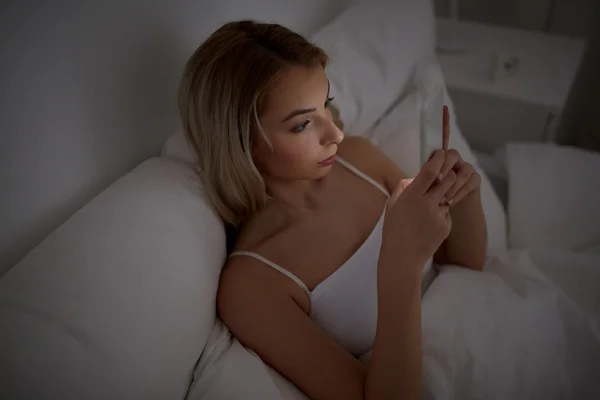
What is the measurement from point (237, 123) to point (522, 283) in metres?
0.58

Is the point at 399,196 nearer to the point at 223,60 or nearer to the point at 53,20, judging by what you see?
the point at 223,60

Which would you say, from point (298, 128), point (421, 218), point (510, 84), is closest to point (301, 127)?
point (298, 128)

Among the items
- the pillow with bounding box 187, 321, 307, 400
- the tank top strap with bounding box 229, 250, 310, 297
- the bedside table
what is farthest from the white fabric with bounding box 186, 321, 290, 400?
the bedside table

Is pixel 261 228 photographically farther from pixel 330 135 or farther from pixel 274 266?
pixel 330 135

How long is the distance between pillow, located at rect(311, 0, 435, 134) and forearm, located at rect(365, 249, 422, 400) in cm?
46

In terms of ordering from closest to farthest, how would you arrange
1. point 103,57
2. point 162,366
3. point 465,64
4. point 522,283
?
point 162,366 < point 103,57 < point 522,283 < point 465,64

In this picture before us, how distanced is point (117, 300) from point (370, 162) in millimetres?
548

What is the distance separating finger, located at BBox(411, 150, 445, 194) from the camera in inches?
27.6

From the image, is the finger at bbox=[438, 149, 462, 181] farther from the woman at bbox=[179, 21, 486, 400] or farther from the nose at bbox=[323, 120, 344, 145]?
the nose at bbox=[323, 120, 344, 145]

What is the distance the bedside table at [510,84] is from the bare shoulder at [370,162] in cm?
63

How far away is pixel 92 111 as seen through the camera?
73 centimetres

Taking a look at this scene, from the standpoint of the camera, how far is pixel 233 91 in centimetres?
69

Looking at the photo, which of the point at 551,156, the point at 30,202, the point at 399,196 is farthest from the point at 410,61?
the point at 30,202

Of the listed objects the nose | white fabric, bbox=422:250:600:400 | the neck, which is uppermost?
the nose
